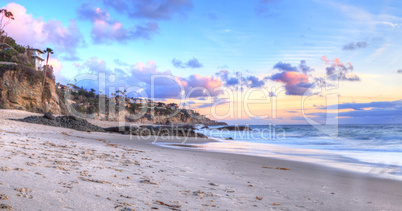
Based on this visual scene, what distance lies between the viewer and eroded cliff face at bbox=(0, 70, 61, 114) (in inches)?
1065

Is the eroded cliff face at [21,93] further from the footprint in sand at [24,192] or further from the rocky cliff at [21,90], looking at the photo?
the footprint in sand at [24,192]

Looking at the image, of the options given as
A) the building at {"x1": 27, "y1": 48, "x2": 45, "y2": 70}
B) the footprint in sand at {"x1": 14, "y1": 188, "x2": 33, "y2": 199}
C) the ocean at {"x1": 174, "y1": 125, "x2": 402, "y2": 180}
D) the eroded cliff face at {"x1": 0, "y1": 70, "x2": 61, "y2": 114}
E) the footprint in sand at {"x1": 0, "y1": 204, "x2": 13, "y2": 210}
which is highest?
the building at {"x1": 27, "y1": 48, "x2": 45, "y2": 70}

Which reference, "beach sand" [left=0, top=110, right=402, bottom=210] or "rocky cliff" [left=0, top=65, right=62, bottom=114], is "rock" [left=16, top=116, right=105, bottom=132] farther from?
"beach sand" [left=0, top=110, right=402, bottom=210]

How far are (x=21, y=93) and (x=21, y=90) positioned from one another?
37cm

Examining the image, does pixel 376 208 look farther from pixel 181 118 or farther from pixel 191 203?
pixel 181 118

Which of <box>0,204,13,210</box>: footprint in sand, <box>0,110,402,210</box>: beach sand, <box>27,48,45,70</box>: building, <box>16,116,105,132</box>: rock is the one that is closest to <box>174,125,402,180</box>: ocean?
<box>0,110,402,210</box>: beach sand

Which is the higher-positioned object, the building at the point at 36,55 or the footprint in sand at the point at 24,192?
the building at the point at 36,55

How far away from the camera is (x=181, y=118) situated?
4941 inches

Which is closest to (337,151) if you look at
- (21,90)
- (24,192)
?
(24,192)

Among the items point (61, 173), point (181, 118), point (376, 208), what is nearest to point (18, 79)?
point (61, 173)

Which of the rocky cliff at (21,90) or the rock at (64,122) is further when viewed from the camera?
the rocky cliff at (21,90)

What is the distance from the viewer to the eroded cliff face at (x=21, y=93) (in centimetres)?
2705

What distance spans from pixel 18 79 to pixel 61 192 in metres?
32.1

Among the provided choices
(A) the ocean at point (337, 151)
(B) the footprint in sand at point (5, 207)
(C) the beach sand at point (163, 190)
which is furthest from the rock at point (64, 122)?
(B) the footprint in sand at point (5, 207)
